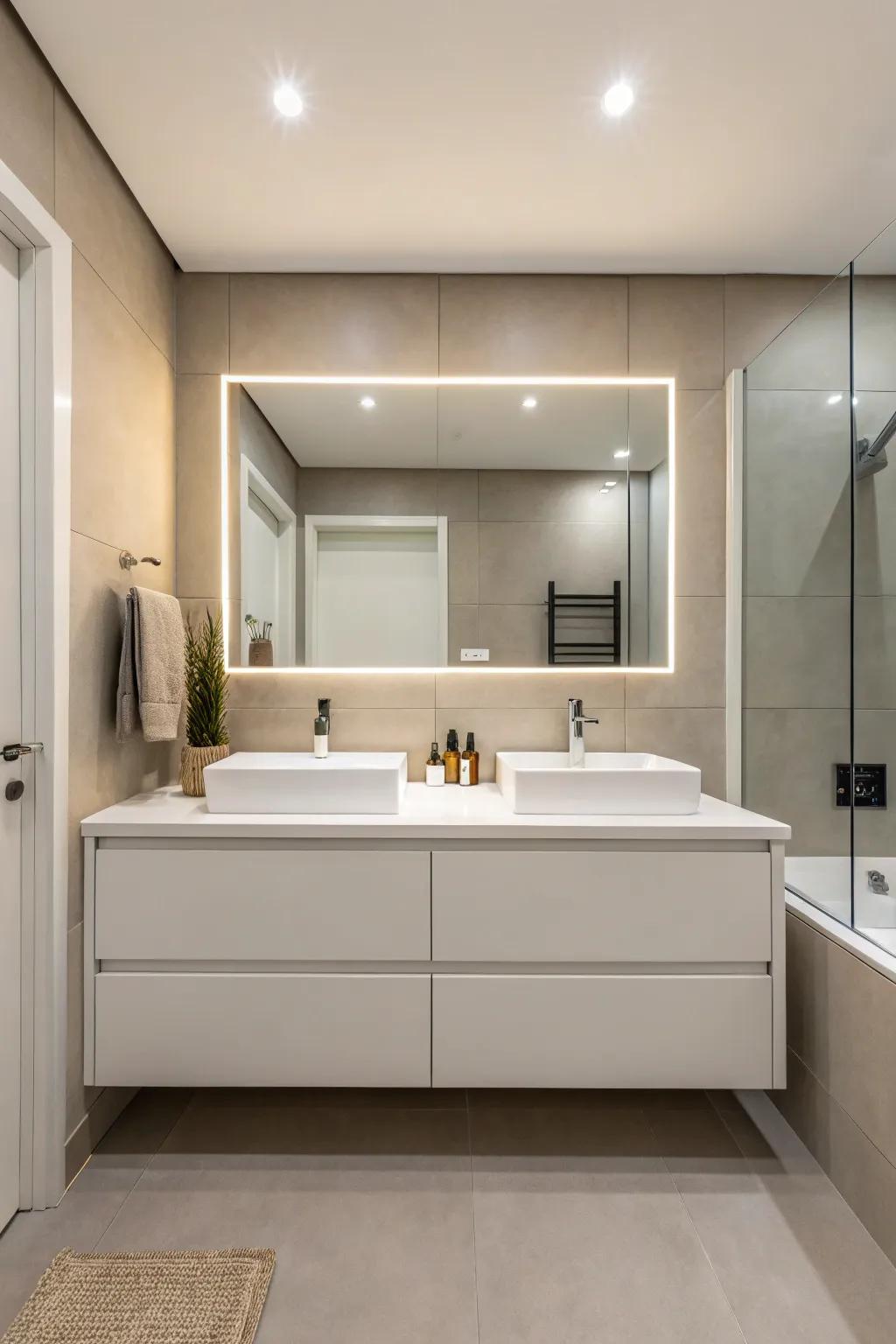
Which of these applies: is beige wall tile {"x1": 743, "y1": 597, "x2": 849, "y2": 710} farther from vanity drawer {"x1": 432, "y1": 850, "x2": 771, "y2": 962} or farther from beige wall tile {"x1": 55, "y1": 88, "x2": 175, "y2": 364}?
beige wall tile {"x1": 55, "y1": 88, "x2": 175, "y2": 364}

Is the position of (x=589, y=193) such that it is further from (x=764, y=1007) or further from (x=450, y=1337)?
(x=450, y=1337)

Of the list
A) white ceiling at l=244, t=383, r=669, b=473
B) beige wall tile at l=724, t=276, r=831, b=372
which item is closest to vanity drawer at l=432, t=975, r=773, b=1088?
white ceiling at l=244, t=383, r=669, b=473

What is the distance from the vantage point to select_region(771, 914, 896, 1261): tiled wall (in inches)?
58.6

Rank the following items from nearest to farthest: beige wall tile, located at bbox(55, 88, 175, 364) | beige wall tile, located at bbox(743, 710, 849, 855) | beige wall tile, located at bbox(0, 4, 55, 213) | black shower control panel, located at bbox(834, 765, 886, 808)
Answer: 1. beige wall tile, located at bbox(0, 4, 55, 213)
2. beige wall tile, located at bbox(55, 88, 175, 364)
3. black shower control panel, located at bbox(834, 765, 886, 808)
4. beige wall tile, located at bbox(743, 710, 849, 855)

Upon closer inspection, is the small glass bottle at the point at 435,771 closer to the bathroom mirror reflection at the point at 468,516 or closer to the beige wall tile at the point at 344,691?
the beige wall tile at the point at 344,691

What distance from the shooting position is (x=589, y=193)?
6.46 ft

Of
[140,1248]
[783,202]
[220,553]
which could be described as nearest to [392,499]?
[220,553]

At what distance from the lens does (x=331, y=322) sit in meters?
2.36

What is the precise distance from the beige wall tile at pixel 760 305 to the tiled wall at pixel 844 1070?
1.80 metres

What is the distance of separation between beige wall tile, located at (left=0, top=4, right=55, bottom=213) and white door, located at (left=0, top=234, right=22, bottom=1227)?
0.49 feet

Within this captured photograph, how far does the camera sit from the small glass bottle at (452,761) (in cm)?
231

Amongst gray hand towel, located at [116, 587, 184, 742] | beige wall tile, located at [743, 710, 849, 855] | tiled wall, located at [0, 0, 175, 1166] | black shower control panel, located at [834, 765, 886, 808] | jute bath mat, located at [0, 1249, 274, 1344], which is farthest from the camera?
beige wall tile, located at [743, 710, 849, 855]

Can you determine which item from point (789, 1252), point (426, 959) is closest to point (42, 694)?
point (426, 959)

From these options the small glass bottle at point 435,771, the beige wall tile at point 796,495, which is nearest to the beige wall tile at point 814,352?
the beige wall tile at point 796,495
